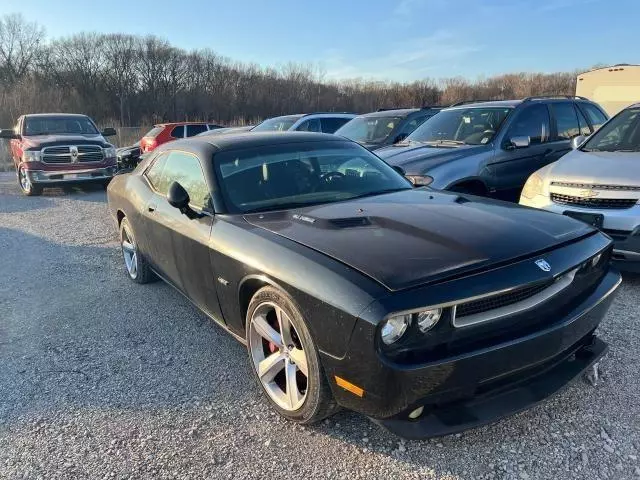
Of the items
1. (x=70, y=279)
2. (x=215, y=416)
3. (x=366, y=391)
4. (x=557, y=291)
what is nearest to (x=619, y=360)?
(x=557, y=291)

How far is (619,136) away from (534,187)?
4.25 ft

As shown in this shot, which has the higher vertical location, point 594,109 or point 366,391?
point 594,109

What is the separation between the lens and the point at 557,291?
2.44 metres

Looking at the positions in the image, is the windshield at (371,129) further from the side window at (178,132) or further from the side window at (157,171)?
the side window at (178,132)

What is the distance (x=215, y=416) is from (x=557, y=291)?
1.97 meters

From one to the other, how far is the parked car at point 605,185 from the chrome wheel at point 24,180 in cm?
1127

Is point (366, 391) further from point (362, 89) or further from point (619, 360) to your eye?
point (362, 89)

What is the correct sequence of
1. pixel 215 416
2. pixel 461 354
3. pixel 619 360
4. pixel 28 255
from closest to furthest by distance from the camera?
pixel 461 354, pixel 215 416, pixel 619 360, pixel 28 255

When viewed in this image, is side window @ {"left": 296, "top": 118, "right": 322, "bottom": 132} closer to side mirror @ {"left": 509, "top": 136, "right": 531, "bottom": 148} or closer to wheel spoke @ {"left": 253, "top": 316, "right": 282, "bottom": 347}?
side mirror @ {"left": 509, "top": 136, "right": 531, "bottom": 148}

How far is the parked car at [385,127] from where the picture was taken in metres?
8.70

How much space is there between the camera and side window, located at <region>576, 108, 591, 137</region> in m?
7.27

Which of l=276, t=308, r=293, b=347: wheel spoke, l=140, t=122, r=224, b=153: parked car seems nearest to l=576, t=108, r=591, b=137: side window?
l=276, t=308, r=293, b=347: wheel spoke

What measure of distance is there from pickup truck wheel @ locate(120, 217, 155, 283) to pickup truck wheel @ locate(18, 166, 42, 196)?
7.92 metres

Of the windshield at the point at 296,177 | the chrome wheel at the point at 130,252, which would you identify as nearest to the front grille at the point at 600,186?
the windshield at the point at 296,177
